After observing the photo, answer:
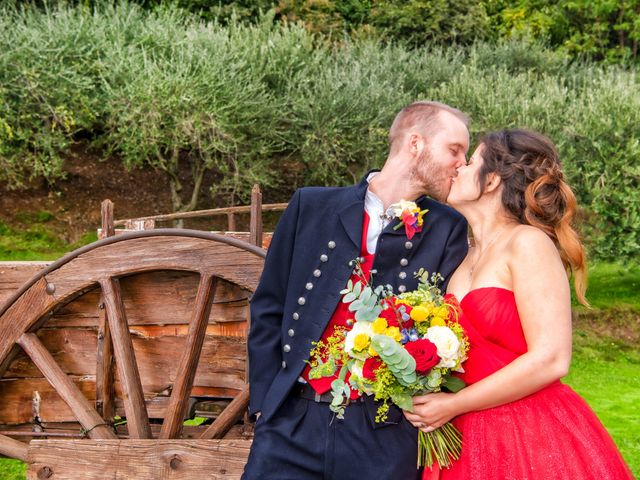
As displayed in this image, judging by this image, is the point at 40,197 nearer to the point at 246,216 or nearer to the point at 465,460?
the point at 246,216

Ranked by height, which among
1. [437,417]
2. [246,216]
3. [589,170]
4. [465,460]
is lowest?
[246,216]

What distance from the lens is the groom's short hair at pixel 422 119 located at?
2.97 m

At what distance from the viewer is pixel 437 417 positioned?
2.53m

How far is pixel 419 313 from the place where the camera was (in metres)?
2.44

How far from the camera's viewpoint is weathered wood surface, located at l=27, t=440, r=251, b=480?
3529 mm

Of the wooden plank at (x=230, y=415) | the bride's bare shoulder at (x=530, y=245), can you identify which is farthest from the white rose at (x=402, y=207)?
the wooden plank at (x=230, y=415)

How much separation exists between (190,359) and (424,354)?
1.53 meters

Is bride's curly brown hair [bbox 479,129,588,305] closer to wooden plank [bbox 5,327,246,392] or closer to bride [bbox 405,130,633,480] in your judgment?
bride [bbox 405,130,633,480]

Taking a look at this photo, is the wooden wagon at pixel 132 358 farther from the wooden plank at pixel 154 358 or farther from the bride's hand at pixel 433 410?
the bride's hand at pixel 433 410

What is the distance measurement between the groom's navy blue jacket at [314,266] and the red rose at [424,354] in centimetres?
43

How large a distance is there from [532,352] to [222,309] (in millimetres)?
1738

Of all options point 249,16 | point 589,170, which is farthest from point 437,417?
point 249,16

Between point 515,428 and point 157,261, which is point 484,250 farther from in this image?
point 157,261

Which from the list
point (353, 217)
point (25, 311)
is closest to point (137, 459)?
point (25, 311)
